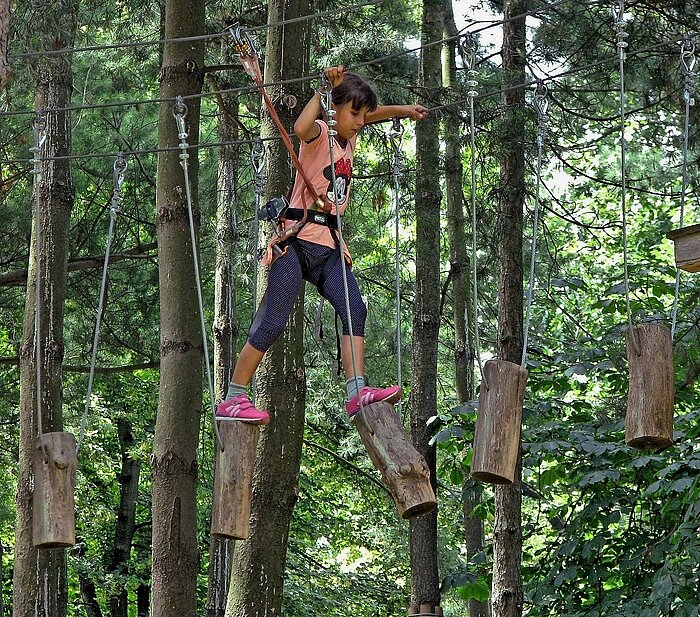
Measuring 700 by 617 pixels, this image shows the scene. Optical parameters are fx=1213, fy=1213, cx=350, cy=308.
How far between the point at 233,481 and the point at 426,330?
16.8ft

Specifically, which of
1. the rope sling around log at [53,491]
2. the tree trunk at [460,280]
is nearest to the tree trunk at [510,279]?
the tree trunk at [460,280]

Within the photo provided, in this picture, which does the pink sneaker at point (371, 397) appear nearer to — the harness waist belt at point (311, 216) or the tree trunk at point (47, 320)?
the harness waist belt at point (311, 216)

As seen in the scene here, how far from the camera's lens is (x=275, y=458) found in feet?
19.1

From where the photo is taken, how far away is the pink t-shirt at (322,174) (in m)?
4.71

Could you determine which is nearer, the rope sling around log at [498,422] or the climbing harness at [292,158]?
the rope sling around log at [498,422]

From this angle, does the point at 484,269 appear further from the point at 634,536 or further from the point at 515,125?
the point at 634,536

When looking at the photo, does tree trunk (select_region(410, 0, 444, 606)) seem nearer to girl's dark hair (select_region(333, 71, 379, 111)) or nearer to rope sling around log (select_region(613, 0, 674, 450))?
girl's dark hair (select_region(333, 71, 379, 111))

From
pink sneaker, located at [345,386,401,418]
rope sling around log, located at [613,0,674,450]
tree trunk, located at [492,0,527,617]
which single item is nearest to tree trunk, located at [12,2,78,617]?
tree trunk, located at [492,0,527,617]

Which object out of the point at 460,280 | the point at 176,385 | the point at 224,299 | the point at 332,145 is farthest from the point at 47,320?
the point at 332,145

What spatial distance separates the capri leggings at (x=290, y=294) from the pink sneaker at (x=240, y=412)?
0.24m

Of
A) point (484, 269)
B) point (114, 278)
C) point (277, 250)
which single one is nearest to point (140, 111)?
point (114, 278)

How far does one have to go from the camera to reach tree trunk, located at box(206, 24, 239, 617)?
33.5ft

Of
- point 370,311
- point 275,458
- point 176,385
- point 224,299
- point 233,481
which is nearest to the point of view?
point 233,481

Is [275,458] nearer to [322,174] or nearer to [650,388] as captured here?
[322,174]
